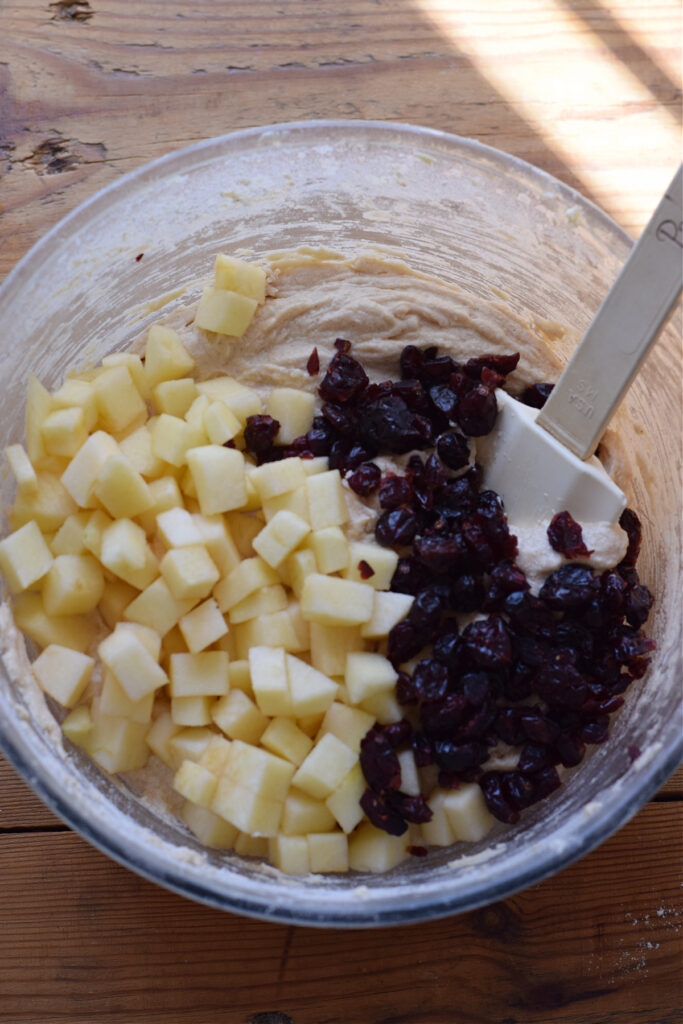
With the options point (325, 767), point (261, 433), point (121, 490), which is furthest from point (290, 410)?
point (325, 767)

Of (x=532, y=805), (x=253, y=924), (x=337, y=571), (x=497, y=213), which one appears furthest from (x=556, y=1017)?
(x=497, y=213)

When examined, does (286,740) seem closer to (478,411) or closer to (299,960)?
(299,960)

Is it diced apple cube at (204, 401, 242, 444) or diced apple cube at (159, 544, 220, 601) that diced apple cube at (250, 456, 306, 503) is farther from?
diced apple cube at (159, 544, 220, 601)

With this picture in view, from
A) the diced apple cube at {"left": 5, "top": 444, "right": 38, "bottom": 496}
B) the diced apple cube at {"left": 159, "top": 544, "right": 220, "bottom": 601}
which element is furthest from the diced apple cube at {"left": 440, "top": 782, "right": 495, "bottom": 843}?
the diced apple cube at {"left": 5, "top": 444, "right": 38, "bottom": 496}

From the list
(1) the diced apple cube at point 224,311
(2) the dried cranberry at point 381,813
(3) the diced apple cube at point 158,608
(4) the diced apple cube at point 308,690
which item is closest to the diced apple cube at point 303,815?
(2) the dried cranberry at point 381,813

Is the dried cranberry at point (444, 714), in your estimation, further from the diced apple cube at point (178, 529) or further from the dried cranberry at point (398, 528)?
the diced apple cube at point (178, 529)

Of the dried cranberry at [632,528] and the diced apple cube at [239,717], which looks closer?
the diced apple cube at [239,717]
